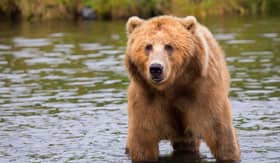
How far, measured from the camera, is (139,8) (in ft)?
104

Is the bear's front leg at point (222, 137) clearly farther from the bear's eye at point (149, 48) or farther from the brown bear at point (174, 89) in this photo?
the bear's eye at point (149, 48)

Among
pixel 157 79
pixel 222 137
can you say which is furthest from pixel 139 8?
pixel 157 79

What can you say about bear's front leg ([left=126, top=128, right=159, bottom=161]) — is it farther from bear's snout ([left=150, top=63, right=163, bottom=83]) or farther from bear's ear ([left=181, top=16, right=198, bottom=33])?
bear's ear ([left=181, top=16, right=198, bottom=33])

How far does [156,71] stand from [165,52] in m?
0.28

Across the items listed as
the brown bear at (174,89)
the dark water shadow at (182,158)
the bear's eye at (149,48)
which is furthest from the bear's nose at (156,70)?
the dark water shadow at (182,158)

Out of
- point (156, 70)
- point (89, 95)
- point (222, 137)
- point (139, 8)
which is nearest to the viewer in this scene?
point (156, 70)

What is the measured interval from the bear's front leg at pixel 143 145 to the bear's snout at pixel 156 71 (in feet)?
3.21

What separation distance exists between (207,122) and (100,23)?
2192 cm

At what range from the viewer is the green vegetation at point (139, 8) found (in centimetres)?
3127

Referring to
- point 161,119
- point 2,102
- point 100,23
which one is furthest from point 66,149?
point 100,23

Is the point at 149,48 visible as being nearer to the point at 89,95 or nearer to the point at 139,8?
the point at 89,95

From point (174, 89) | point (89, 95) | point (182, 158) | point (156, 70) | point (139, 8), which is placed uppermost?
point (156, 70)

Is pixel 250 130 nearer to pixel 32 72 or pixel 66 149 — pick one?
pixel 66 149

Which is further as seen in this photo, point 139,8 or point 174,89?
point 139,8
